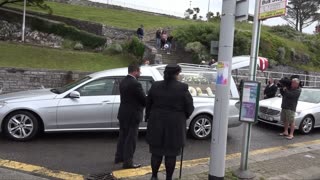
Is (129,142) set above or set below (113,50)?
below

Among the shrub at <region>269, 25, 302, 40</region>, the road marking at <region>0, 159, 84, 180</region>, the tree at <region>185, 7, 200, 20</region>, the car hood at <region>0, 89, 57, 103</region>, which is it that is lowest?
the road marking at <region>0, 159, 84, 180</region>

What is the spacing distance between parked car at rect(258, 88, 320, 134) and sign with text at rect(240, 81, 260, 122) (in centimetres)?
568

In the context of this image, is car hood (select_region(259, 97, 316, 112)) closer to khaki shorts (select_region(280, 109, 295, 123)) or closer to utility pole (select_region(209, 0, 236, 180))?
khaki shorts (select_region(280, 109, 295, 123))

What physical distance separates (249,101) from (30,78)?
14115 millimetres

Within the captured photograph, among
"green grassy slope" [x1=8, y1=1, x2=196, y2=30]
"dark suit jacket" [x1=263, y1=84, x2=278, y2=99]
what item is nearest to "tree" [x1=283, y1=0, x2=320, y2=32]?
→ "green grassy slope" [x1=8, y1=1, x2=196, y2=30]

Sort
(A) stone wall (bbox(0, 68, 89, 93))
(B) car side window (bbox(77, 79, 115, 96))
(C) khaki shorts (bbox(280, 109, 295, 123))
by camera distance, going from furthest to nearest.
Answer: (A) stone wall (bbox(0, 68, 89, 93)), (C) khaki shorts (bbox(280, 109, 295, 123)), (B) car side window (bbox(77, 79, 115, 96))

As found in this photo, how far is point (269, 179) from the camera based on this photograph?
23.2ft

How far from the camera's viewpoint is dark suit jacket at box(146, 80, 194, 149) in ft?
19.9

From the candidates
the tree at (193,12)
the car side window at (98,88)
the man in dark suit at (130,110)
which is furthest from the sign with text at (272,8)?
the tree at (193,12)

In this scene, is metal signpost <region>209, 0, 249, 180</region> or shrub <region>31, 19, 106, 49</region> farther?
shrub <region>31, 19, 106, 49</region>

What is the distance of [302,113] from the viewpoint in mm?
12430

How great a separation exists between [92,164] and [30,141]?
77.4 inches

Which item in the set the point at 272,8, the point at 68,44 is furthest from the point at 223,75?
the point at 68,44

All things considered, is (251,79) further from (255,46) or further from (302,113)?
(302,113)
